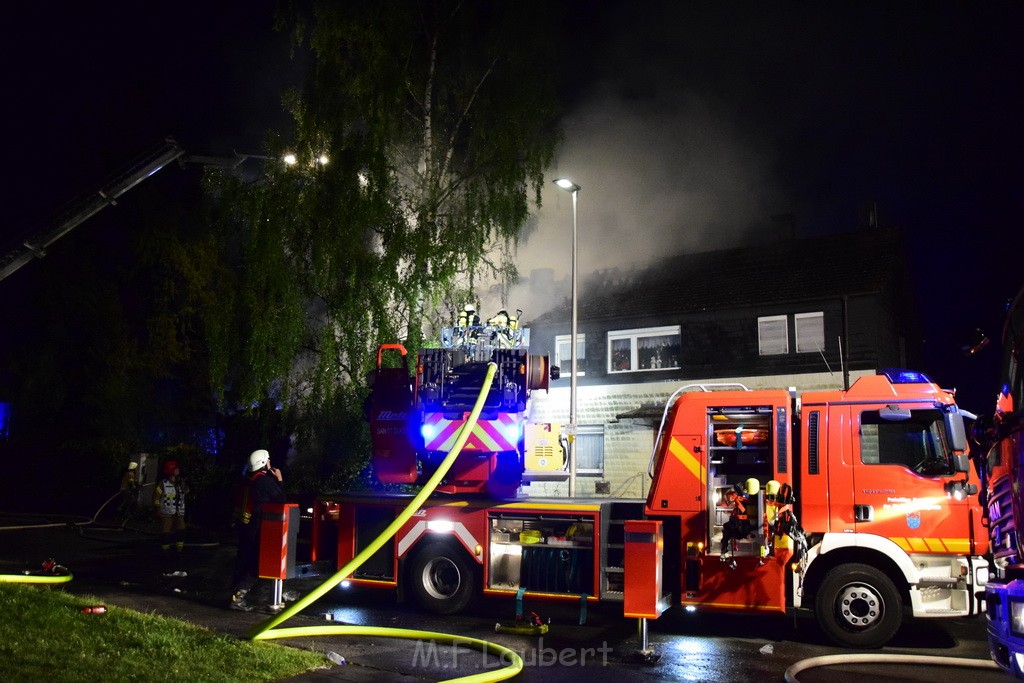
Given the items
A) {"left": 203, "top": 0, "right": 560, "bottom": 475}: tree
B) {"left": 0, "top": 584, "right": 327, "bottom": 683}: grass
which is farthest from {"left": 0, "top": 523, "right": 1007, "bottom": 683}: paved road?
{"left": 203, "top": 0, "right": 560, "bottom": 475}: tree

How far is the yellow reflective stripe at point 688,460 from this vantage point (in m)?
8.38

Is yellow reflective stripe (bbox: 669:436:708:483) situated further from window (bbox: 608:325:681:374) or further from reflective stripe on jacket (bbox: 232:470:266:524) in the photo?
window (bbox: 608:325:681:374)

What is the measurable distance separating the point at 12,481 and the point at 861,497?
23127mm

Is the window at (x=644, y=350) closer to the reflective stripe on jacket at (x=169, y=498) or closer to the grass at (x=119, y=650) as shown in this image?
the reflective stripe on jacket at (x=169, y=498)

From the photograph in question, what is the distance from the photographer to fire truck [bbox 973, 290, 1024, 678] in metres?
4.58

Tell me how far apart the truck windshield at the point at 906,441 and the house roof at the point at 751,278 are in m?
15.2

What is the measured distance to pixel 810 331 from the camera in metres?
23.1

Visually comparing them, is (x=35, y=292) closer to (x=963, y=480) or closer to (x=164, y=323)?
(x=164, y=323)

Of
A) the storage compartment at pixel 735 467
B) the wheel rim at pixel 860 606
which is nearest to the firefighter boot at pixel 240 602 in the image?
the storage compartment at pixel 735 467

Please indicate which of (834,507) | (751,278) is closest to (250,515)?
(834,507)

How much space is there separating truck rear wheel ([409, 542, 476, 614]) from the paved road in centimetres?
17

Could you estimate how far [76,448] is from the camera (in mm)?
22609


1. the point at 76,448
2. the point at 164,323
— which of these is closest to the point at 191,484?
the point at 76,448

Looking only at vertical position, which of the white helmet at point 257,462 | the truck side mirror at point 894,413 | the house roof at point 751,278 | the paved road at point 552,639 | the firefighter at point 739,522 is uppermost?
the house roof at point 751,278
